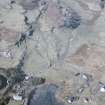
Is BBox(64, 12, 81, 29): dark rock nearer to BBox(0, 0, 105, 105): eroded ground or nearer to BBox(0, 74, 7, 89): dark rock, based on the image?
BBox(0, 0, 105, 105): eroded ground

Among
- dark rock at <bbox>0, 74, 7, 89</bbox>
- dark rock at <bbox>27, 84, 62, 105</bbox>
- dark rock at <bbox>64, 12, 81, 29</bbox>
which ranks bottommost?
dark rock at <bbox>27, 84, 62, 105</bbox>

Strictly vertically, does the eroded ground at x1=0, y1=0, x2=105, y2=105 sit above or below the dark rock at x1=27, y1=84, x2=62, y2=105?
above

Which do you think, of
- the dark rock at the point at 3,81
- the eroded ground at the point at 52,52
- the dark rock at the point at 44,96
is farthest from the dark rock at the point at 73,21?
the dark rock at the point at 3,81

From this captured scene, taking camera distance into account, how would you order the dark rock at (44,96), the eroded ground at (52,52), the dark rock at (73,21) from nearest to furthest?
the dark rock at (44,96) < the eroded ground at (52,52) < the dark rock at (73,21)

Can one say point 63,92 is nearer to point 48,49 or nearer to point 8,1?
point 48,49

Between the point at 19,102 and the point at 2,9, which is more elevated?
the point at 2,9

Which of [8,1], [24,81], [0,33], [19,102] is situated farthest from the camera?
[8,1]

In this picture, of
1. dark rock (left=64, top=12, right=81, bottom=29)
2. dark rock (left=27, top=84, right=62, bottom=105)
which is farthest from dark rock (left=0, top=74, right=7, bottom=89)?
dark rock (left=64, top=12, right=81, bottom=29)

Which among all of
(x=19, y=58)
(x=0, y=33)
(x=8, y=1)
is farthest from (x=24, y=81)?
(x=8, y=1)

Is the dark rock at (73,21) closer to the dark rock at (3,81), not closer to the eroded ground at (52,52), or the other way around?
the eroded ground at (52,52)
